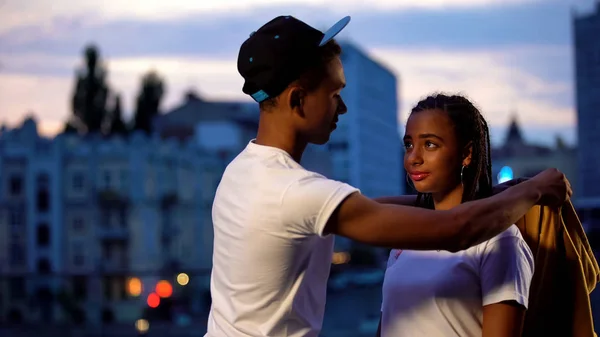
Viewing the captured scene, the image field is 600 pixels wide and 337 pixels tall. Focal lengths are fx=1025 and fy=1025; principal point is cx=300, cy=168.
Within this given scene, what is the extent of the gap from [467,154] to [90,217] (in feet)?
193

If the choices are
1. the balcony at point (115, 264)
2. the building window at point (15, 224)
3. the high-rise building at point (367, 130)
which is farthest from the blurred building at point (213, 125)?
the high-rise building at point (367, 130)

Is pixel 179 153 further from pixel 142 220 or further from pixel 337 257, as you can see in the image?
pixel 337 257

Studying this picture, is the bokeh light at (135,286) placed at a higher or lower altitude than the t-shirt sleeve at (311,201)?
lower

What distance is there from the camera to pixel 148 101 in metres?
75.4

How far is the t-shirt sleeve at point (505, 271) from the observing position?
81.3 inches

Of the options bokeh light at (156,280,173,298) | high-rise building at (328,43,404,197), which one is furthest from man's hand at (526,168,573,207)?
high-rise building at (328,43,404,197)

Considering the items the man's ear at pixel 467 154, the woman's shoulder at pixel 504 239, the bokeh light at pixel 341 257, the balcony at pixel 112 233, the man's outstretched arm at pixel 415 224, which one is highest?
the man's ear at pixel 467 154

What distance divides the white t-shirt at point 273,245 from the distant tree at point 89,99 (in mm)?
69196

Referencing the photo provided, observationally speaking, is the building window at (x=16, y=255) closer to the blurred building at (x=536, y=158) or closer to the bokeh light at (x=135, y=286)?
the bokeh light at (x=135, y=286)

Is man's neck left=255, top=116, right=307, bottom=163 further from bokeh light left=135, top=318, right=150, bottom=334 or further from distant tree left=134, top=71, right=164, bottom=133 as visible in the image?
distant tree left=134, top=71, right=164, bottom=133

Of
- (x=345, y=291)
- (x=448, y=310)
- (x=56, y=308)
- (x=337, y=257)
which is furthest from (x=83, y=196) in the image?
(x=448, y=310)

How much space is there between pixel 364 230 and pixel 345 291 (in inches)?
2708

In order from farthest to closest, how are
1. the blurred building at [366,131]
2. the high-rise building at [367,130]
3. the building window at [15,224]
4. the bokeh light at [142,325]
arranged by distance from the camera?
the high-rise building at [367,130] < the blurred building at [366,131] < the building window at [15,224] < the bokeh light at [142,325]

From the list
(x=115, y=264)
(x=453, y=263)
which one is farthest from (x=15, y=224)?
(x=453, y=263)
